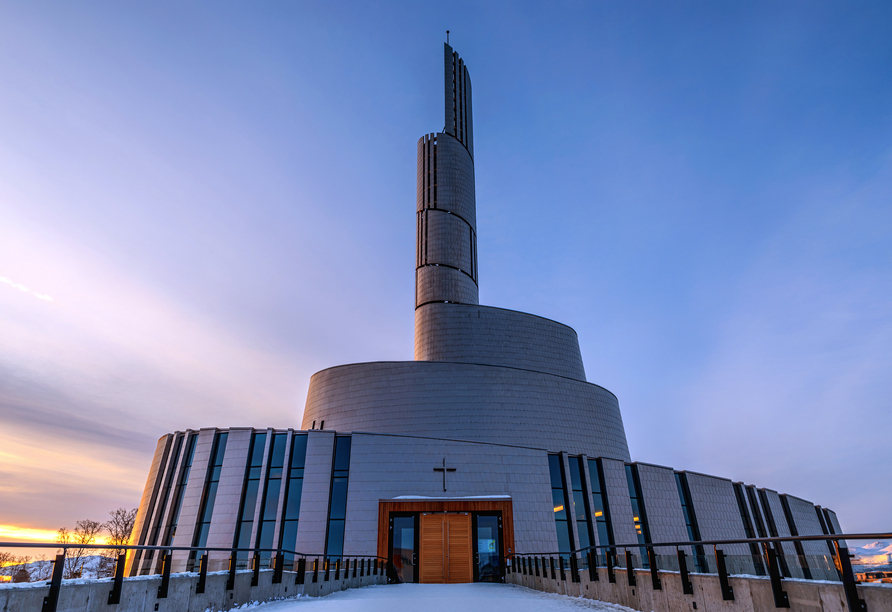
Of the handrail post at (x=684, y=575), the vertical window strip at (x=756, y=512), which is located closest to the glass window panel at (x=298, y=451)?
the handrail post at (x=684, y=575)

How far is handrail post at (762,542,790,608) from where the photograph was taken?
6.05 m

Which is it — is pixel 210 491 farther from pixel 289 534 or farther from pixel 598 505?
pixel 598 505

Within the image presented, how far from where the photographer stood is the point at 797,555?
616 centimetres

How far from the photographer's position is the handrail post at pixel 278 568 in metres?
11.5

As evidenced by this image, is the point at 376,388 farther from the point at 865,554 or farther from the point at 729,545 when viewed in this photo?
the point at 865,554

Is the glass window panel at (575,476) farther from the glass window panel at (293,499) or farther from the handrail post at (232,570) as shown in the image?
the handrail post at (232,570)

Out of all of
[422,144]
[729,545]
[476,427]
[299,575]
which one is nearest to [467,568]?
[476,427]

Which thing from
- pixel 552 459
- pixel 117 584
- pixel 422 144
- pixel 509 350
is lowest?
pixel 117 584

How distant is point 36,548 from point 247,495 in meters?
24.0

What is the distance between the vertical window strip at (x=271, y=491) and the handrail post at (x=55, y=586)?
2153cm

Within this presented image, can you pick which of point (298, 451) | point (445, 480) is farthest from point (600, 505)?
point (298, 451)

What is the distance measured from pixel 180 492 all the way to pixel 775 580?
99.9ft

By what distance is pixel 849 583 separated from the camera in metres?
5.21

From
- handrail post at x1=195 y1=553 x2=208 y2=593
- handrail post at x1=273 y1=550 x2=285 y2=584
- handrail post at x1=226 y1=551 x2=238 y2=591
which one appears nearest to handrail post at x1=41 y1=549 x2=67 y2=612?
handrail post at x1=195 y1=553 x2=208 y2=593
